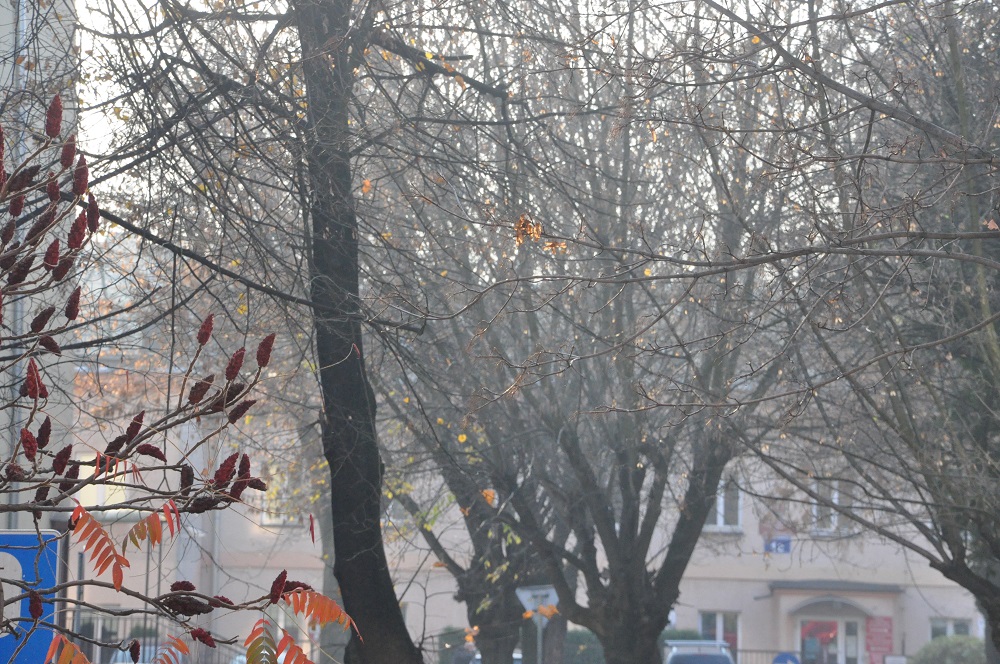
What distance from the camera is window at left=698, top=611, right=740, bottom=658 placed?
1261 inches

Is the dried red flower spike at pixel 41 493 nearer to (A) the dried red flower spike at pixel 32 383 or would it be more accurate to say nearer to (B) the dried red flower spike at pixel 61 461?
(B) the dried red flower spike at pixel 61 461

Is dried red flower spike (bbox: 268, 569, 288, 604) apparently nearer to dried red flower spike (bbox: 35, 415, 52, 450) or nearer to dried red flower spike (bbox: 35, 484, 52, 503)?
dried red flower spike (bbox: 35, 484, 52, 503)

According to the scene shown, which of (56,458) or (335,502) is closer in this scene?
(56,458)

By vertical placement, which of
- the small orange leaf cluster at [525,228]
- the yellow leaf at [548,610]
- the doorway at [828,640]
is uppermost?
the small orange leaf cluster at [525,228]

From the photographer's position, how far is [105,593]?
2681cm

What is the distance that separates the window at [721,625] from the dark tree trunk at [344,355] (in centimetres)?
2546

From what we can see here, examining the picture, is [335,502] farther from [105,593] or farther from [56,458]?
[105,593]

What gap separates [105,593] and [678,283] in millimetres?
18492

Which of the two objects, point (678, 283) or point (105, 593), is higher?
point (678, 283)

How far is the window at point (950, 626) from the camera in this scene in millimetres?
31922

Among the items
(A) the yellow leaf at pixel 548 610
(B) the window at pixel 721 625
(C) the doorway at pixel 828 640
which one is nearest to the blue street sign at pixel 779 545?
(C) the doorway at pixel 828 640

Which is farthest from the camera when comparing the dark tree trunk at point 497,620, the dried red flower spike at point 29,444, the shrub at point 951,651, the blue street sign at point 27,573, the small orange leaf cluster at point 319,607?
the shrub at point 951,651

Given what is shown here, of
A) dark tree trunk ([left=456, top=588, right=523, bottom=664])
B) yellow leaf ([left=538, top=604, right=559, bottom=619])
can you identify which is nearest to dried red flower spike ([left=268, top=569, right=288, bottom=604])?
yellow leaf ([left=538, top=604, right=559, bottom=619])

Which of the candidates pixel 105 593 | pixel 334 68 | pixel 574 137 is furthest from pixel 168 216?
pixel 105 593
